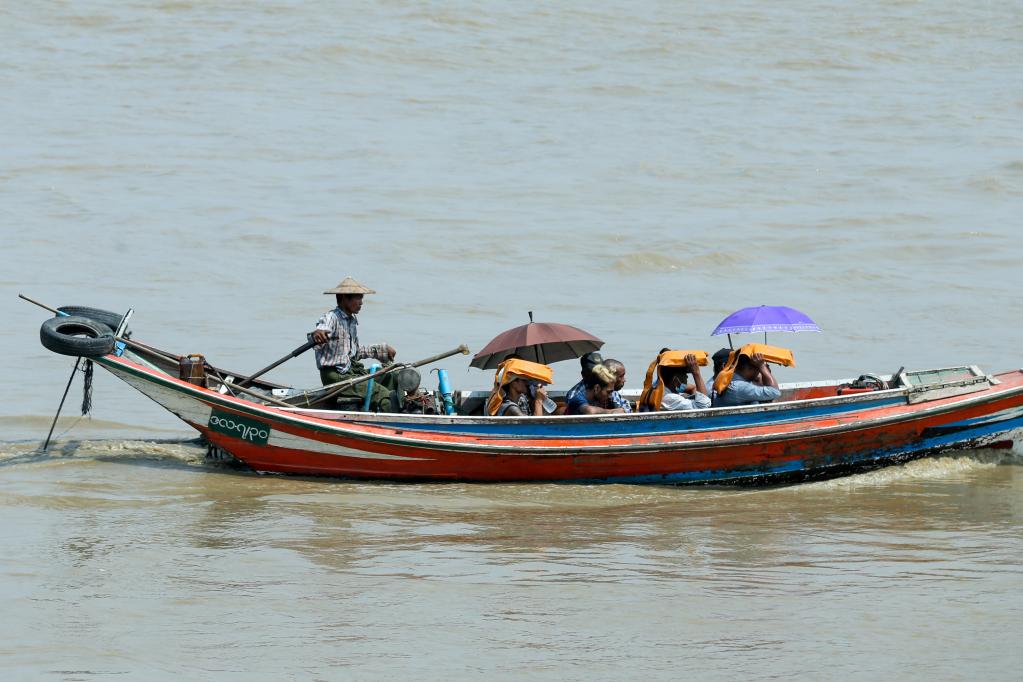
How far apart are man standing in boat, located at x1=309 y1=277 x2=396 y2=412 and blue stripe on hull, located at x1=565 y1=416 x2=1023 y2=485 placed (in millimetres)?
1662

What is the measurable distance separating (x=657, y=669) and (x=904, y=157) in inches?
798

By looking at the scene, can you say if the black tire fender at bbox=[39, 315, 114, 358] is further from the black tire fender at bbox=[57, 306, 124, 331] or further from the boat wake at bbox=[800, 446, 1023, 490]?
the boat wake at bbox=[800, 446, 1023, 490]

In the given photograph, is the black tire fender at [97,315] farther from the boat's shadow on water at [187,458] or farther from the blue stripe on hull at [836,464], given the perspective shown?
the blue stripe on hull at [836,464]

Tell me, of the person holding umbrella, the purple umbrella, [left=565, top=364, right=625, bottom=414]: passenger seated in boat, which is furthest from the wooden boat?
the purple umbrella

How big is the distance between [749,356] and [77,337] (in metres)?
4.74

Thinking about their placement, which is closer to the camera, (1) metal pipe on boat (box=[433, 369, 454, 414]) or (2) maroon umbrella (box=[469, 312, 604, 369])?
(2) maroon umbrella (box=[469, 312, 604, 369])

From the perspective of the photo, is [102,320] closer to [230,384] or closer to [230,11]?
[230,384]

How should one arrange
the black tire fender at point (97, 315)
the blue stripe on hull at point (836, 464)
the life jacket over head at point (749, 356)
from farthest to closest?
the black tire fender at point (97, 315) → the blue stripe on hull at point (836, 464) → the life jacket over head at point (749, 356)

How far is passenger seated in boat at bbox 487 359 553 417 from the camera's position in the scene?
10.3 meters

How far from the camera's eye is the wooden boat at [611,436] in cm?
1024

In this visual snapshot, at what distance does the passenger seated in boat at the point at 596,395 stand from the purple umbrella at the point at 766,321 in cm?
97

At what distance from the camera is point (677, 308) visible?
17.2 meters

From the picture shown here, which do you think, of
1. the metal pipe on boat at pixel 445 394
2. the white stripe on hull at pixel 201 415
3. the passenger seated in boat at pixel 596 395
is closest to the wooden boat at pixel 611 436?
the white stripe on hull at pixel 201 415

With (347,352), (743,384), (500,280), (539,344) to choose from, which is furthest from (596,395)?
(500,280)
